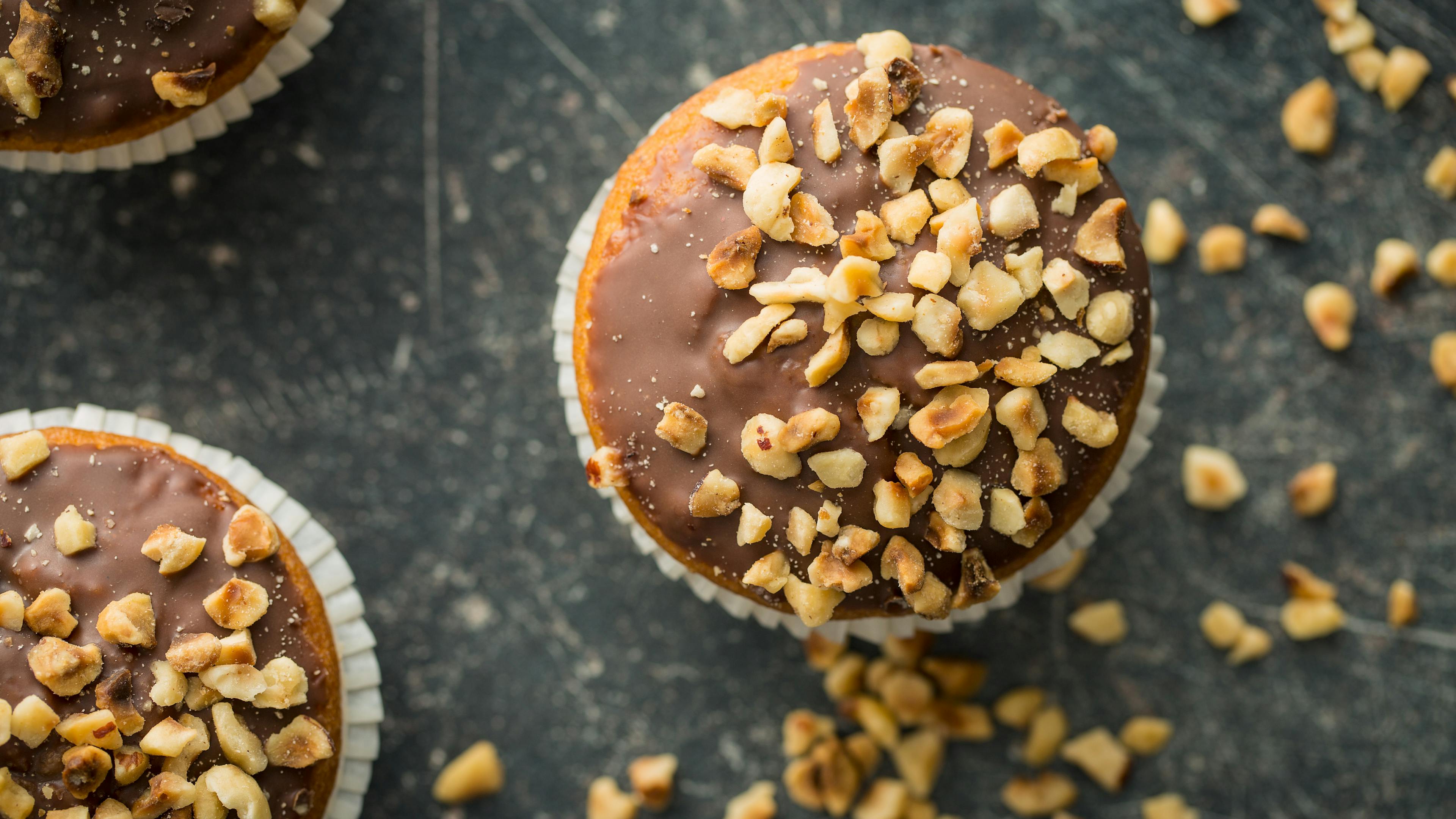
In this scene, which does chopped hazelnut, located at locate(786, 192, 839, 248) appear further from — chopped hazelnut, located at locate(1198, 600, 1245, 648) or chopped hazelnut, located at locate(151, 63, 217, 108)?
chopped hazelnut, located at locate(1198, 600, 1245, 648)

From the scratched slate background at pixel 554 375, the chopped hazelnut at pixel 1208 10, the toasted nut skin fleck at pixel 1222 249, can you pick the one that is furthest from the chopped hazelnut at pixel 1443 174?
the chopped hazelnut at pixel 1208 10

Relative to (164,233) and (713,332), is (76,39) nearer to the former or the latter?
(164,233)

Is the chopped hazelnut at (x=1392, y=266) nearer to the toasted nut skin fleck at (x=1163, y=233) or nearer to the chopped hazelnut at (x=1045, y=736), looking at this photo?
the toasted nut skin fleck at (x=1163, y=233)

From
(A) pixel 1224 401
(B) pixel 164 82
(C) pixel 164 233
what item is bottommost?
(A) pixel 1224 401

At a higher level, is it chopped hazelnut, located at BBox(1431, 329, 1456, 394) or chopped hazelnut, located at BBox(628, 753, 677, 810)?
chopped hazelnut, located at BBox(1431, 329, 1456, 394)

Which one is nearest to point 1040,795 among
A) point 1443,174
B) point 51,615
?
point 1443,174

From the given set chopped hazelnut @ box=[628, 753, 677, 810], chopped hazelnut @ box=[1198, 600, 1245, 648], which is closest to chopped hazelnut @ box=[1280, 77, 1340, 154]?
chopped hazelnut @ box=[1198, 600, 1245, 648]

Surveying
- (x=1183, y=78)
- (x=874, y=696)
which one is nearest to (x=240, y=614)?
(x=874, y=696)
